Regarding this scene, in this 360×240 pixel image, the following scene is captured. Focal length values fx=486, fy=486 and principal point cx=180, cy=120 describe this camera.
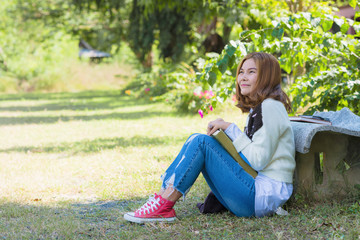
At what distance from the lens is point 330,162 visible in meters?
3.26

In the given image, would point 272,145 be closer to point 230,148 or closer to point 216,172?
point 230,148

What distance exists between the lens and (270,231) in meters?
2.92

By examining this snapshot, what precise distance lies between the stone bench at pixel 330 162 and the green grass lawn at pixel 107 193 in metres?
0.10

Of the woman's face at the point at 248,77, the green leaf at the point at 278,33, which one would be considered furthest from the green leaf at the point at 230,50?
the woman's face at the point at 248,77

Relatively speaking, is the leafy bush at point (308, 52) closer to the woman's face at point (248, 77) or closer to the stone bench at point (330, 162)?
the woman's face at point (248, 77)

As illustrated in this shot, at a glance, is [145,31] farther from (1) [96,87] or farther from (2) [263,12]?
(1) [96,87]

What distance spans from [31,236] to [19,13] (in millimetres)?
23195

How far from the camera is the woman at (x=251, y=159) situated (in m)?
3.00

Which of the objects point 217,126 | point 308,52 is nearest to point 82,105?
point 308,52

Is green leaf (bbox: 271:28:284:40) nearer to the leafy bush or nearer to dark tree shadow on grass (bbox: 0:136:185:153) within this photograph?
the leafy bush

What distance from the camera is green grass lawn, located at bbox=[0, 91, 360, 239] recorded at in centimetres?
303

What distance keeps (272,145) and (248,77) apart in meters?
0.49

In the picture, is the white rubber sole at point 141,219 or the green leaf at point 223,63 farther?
the green leaf at point 223,63

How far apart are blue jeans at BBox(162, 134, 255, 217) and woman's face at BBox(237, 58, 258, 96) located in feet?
1.32
